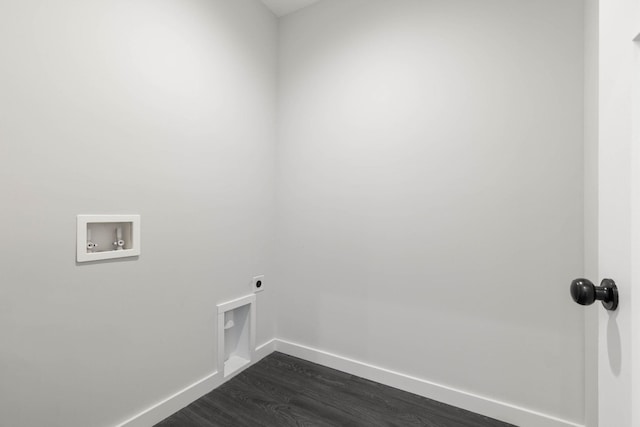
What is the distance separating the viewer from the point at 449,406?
1626 millimetres

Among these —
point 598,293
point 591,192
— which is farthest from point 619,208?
point 591,192

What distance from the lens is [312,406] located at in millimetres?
1619

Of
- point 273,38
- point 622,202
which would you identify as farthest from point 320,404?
point 273,38

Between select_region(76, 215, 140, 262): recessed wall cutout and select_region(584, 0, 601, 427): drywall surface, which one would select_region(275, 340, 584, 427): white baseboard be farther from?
select_region(76, 215, 140, 262): recessed wall cutout

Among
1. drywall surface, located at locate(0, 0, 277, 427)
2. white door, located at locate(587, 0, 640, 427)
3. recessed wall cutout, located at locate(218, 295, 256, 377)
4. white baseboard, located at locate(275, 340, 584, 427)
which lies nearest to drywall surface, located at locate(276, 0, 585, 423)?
white baseboard, located at locate(275, 340, 584, 427)

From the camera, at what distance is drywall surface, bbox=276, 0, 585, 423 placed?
1.41 m

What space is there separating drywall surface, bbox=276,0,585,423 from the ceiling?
0.05 metres

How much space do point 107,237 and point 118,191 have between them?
0.74 feet

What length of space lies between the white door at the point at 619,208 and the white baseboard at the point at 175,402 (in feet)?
5.89

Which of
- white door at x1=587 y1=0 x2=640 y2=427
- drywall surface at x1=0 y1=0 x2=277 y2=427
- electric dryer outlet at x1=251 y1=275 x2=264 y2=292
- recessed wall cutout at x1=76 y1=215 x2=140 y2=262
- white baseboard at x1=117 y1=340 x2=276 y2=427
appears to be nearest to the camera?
white door at x1=587 y1=0 x2=640 y2=427

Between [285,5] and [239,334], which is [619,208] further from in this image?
[285,5]

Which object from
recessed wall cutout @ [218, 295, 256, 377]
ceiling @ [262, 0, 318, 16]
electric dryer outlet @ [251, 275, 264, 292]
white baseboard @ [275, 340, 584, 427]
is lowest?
white baseboard @ [275, 340, 584, 427]

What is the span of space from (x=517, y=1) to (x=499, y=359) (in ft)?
6.28

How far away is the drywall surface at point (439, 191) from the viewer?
1.41m
